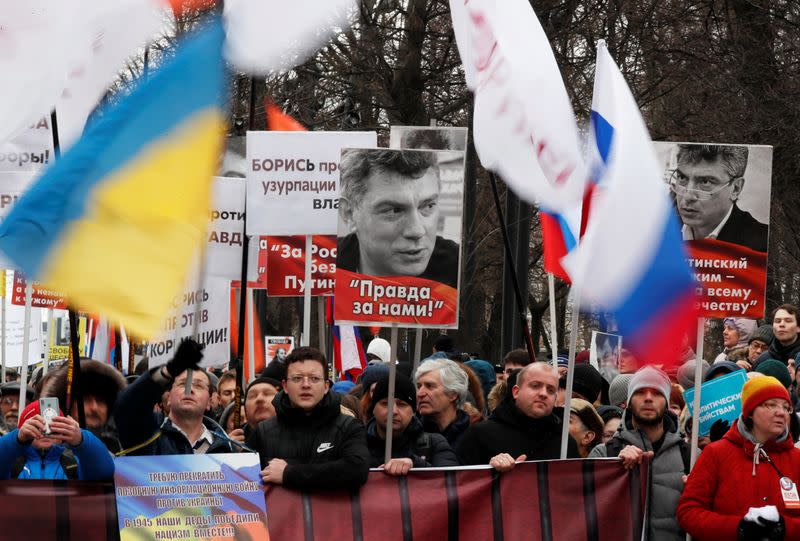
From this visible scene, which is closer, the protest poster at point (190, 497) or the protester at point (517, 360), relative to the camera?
the protest poster at point (190, 497)

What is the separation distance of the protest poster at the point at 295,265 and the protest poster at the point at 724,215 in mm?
4761

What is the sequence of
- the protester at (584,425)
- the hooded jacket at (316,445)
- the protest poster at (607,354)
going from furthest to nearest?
the protest poster at (607,354) → the protester at (584,425) → the hooded jacket at (316,445)

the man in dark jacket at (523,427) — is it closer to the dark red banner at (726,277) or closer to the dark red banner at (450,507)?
the dark red banner at (450,507)

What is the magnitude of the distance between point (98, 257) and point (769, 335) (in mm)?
8218

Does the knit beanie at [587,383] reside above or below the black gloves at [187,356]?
below

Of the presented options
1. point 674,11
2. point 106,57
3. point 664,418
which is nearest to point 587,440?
point 664,418

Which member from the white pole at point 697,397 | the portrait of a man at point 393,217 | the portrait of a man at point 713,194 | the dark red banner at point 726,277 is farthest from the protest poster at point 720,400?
the portrait of a man at point 393,217

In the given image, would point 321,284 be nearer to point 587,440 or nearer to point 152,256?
point 587,440

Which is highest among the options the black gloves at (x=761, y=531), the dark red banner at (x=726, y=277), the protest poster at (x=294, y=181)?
the protest poster at (x=294, y=181)

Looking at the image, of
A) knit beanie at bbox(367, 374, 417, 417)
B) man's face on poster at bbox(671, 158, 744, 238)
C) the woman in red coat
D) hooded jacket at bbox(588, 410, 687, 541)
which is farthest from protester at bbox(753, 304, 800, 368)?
the woman in red coat

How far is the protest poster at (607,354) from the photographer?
534 inches

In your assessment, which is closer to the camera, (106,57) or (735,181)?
(106,57)

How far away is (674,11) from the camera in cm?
2012

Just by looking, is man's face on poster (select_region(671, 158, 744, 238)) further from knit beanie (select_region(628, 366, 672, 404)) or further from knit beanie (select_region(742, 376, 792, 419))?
knit beanie (select_region(742, 376, 792, 419))
